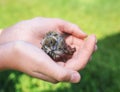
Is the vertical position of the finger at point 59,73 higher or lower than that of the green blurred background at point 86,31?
higher

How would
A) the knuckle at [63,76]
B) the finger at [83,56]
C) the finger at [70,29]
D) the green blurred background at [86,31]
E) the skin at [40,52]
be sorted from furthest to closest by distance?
1. the green blurred background at [86,31]
2. the finger at [70,29]
3. the finger at [83,56]
4. the skin at [40,52]
5. the knuckle at [63,76]

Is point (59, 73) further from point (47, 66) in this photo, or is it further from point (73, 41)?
point (73, 41)

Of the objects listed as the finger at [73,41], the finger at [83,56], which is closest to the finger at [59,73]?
the finger at [83,56]

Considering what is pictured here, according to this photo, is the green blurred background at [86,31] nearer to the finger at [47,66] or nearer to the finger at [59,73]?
the finger at [47,66]

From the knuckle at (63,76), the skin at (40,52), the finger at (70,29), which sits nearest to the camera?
the knuckle at (63,76)

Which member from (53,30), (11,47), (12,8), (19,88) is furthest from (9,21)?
(11,47)

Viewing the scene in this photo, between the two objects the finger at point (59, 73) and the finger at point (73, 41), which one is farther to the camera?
the finger at point (73, 41)

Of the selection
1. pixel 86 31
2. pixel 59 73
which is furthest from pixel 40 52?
pixel 86 31
